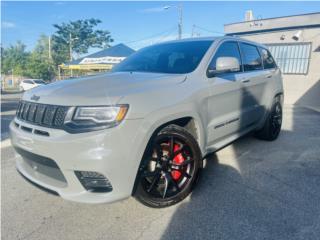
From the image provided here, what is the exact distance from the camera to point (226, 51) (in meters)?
3.53

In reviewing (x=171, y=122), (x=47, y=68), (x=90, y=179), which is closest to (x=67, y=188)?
(x=90, y=179)

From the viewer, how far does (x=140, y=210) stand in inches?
104

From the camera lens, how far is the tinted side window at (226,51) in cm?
315

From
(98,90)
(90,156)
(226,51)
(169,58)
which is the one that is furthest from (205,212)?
(226,51)

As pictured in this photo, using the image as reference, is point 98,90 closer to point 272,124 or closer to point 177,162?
point 177,162

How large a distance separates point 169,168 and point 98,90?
1.09 m

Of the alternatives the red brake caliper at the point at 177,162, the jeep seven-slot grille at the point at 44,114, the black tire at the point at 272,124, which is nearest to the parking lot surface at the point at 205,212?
the red brake caliper at the point at 177,162

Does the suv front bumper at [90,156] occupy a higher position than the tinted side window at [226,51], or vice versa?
the tinted side window at [226,51]

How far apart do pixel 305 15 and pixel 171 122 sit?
38.1 ft

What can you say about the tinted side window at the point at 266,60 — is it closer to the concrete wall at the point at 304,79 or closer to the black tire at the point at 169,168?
the black tire at the point at 169,168

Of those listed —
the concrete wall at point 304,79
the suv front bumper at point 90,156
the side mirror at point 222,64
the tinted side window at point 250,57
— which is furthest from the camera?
the concrete wall at point 304,79

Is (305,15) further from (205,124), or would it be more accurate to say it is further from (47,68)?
(47,68)

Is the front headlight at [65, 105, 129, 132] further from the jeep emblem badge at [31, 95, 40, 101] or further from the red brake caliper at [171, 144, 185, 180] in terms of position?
the red brake caliper at [171, 144, 185, 180]

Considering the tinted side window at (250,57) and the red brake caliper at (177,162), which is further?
the tinted side window at (250,57)
